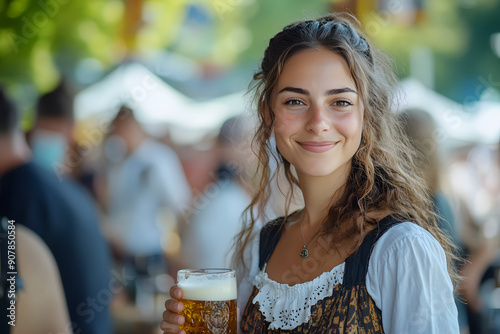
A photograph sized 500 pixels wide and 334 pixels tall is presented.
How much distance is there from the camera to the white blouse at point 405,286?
1.14m

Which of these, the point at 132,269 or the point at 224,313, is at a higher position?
the point at 224,313

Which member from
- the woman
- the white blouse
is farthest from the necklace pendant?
the white blouse

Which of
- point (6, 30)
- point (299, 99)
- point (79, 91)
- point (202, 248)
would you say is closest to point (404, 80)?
point (202, 248)

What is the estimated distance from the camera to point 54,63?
16.2 feet

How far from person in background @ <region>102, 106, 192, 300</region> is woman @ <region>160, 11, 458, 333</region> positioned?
292cm

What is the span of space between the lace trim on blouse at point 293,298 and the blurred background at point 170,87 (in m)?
2.52

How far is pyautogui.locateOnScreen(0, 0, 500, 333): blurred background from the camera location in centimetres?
444

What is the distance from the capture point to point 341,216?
1.42 metres

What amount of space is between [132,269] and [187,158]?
3.49ft

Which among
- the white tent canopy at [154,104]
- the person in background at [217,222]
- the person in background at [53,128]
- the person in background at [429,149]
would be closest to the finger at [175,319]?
the person in background at [429,149]

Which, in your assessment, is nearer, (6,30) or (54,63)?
Answer: (6,30)

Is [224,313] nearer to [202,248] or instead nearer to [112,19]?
[202,248]

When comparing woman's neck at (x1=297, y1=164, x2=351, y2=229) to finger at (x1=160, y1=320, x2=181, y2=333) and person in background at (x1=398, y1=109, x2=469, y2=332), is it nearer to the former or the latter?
finger at (x1=160, y1=320, x2=181, y2=333)

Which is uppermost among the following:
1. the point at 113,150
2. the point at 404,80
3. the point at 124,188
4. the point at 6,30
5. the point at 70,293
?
the point at 6,30
